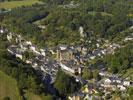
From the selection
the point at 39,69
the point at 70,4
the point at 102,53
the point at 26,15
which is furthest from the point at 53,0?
the point at 39,69

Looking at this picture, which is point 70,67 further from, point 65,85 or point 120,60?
point 65,85

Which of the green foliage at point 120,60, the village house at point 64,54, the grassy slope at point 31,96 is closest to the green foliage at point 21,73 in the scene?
the grassy slope at point 31,96

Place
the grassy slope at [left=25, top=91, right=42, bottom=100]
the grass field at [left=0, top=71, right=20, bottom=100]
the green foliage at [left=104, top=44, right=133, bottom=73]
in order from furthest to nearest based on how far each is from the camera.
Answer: the green foliage at [left=104, top=44, right=133, bottom=73], the grass field at [left=0, top=71, right=20, bottom=100], the grassy slope at [left=25, top=91, right=42, bottom=100]

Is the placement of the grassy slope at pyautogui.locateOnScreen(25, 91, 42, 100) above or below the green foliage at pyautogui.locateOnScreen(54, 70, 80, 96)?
below

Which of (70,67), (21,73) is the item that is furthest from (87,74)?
(21,73)

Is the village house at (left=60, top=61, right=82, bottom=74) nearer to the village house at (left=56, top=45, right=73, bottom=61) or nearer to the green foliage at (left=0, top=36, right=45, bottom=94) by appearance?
the village house at (left=56, top=45, right=73, bottom=61)

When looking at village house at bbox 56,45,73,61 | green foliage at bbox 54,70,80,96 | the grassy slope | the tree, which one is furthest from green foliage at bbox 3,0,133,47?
the grassy slope

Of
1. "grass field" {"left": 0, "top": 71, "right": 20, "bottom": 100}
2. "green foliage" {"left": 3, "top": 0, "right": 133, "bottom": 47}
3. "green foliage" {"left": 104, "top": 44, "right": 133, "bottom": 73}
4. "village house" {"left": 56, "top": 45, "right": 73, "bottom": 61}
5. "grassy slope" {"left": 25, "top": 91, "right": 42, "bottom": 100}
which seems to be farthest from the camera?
"green foliage" {"left": 3, "top": 0, "right": 133, "bottom": 47}

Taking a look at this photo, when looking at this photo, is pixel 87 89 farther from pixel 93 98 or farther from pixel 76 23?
pixel 76 23

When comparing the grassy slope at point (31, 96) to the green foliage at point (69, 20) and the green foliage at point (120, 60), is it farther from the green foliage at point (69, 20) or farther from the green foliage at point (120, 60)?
the green foliage at point (69, 20)
